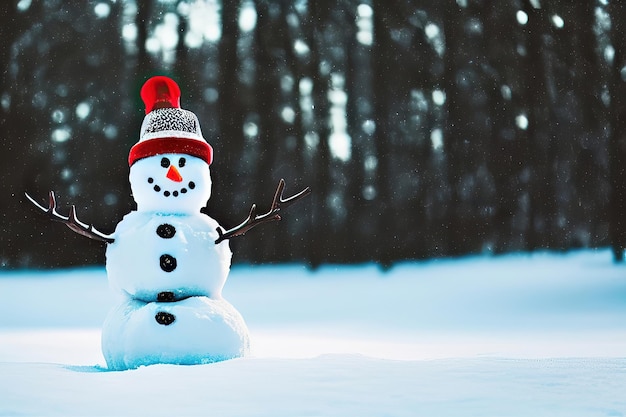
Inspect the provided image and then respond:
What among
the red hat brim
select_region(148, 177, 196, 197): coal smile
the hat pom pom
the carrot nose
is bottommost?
select_region(148, 177, 196, 197): coal smile

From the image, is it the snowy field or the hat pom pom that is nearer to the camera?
the snowy field

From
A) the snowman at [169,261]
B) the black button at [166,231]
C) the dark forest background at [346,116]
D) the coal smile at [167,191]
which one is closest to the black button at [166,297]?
the snowman at [169,261]

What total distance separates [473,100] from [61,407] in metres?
2.63

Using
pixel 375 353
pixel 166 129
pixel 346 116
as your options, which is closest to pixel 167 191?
pixel 166 129

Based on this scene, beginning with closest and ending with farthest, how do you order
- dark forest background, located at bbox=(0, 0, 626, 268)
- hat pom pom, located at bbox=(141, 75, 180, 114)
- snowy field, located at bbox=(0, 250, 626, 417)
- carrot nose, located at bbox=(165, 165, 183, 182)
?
snowy field, located at bbox=(0, 250, 626, 417)
carrot nose, located at bbox=(165, 165, 183, 182)
hat pom pom, located at bbox=(141, 75, 180, 114)
dark forest background, located at bbox=(0, 0, 626, 268)

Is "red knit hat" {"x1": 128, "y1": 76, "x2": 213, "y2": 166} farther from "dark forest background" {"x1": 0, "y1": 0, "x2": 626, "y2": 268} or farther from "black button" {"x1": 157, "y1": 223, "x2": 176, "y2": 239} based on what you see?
"dark forest background" {"x1": 0, "y1": 0, "x2": 626, "y2": 268}

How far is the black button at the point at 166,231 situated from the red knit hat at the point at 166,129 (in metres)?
0.18

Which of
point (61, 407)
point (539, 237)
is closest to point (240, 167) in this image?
point (539, 237)

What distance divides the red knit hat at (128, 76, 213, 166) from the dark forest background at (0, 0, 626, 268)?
1261 mm

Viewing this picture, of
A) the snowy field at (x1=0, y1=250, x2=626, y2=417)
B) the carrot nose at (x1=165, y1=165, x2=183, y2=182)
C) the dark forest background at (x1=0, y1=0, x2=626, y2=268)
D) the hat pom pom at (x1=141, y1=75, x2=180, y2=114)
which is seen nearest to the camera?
the snowy field at (x1=0, y1=250, x2=626, y2=417)

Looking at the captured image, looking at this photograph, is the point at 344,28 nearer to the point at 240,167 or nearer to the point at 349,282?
the point at 240,167

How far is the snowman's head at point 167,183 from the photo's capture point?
1615 millimetres

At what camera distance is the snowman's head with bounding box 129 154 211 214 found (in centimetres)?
162

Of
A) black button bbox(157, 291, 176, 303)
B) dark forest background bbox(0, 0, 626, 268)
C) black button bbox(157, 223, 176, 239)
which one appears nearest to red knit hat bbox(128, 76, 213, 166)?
black button bbox(157, 223, 176, 239)
